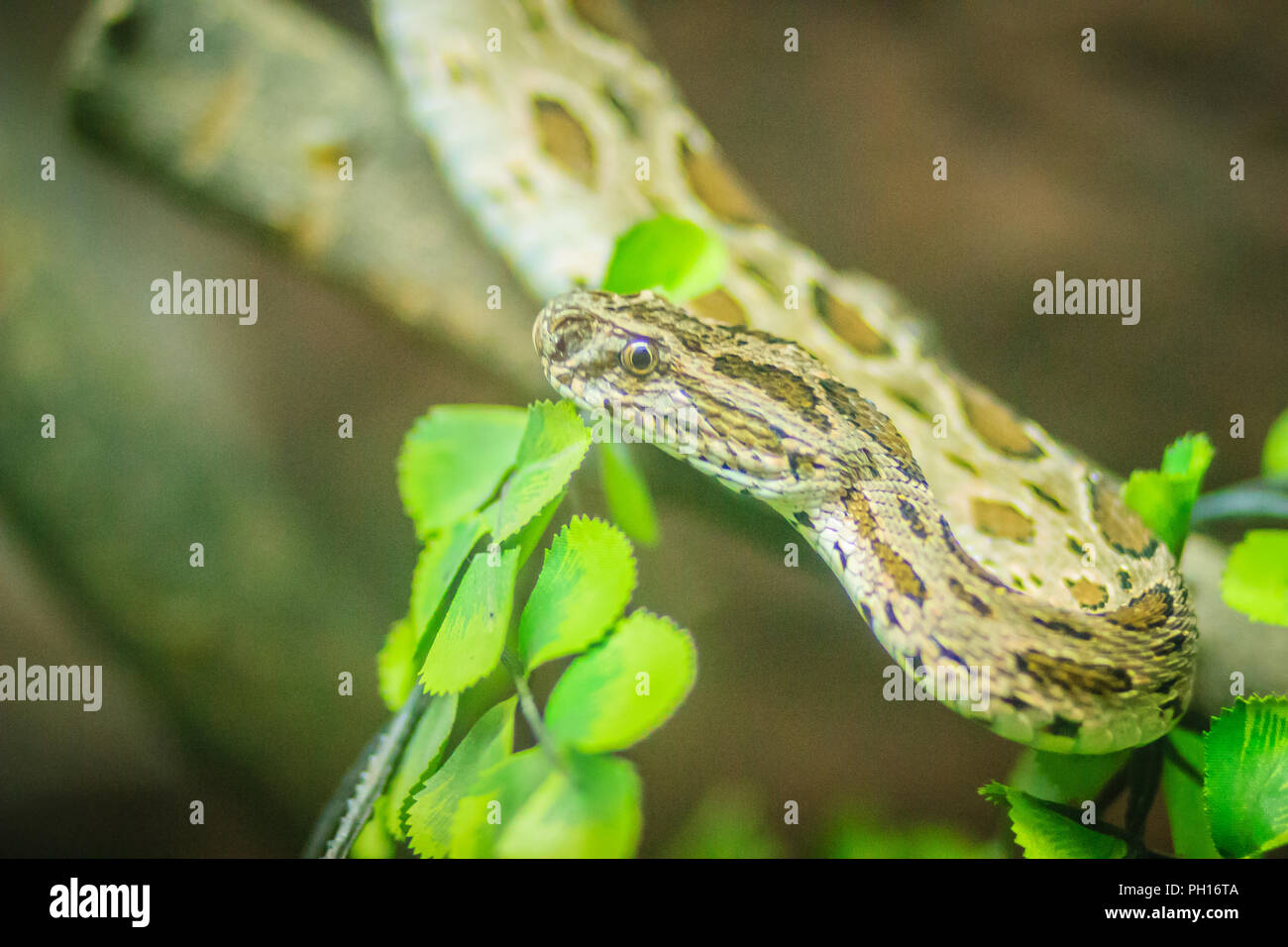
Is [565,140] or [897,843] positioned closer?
[897,843]

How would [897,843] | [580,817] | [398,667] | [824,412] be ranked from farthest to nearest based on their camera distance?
[897,843] < [824,412] < [398,667] < [580,817]

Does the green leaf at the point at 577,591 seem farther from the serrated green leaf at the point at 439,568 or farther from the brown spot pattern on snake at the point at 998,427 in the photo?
the brown spot pattern on snake at the point at 998,427

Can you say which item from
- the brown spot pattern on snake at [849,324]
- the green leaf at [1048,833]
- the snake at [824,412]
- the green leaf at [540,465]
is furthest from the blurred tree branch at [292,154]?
the green leaf at [1048,833]

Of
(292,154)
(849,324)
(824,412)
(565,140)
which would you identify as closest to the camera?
(824,412)

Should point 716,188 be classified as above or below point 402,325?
above

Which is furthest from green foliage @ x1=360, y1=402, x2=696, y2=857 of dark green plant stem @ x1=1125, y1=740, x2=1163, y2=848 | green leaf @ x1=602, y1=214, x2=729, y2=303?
dark green plant stem @ x1=1125, y1=740, x2=1163, y2=848

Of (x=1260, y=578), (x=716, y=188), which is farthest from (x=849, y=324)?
(x=1260, y=578)

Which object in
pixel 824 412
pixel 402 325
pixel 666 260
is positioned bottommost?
pixel 824 412

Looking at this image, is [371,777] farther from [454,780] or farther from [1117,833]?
[1117,833]
